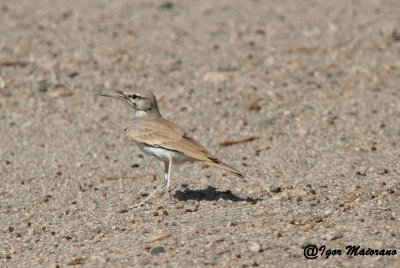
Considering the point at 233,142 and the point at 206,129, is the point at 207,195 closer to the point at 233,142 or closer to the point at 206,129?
the point at 233,142

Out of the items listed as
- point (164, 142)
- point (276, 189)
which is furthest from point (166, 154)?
point (276, 189)

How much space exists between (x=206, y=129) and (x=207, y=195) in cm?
247

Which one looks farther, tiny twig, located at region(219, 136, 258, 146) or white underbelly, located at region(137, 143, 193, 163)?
tiny twig, located at region(219, 136, 258, 146)

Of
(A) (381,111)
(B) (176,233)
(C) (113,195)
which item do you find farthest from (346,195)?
(A) (381,111)

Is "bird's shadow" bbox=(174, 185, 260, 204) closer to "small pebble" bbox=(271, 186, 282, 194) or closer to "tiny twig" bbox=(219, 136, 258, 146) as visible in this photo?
"small pebble" bbox=(271, 186, 282, 194)

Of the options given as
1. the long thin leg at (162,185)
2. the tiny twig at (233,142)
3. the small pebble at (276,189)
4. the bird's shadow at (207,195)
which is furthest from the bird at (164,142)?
the tiny twig at (233,142)

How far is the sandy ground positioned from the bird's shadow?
32 millimetres

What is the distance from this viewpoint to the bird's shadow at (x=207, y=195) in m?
8.71

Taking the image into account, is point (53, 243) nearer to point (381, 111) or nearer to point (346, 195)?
point (346, 195)

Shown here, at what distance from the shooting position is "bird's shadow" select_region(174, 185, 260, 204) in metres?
8.71

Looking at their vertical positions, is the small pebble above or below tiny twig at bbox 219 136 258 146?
above

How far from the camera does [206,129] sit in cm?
1128

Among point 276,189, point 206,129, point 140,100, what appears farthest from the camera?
point 206,129

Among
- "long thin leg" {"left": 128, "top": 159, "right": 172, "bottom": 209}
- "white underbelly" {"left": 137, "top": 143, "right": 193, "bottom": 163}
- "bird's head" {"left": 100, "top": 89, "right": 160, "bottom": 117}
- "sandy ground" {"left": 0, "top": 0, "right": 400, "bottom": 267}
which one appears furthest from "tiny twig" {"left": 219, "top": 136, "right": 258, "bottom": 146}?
"white underbelly" {"left": 137, "top": 143, "right": 193, "bottom": 163}
